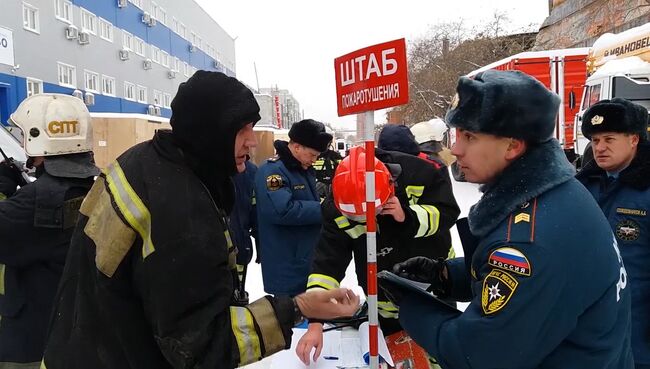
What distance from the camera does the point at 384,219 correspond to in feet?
8.20

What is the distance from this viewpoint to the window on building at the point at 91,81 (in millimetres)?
24094

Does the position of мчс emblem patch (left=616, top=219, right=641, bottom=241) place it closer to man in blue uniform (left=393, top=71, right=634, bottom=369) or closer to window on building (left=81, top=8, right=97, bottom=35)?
man in blue uniform (left=393, top=71, right=634, bottom=369)

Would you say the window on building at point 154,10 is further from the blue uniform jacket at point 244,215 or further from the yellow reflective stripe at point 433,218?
the yellow reflective stripe at point 433,218

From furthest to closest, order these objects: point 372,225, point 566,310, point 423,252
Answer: point 423,252 < point 372,225 < point 566,310

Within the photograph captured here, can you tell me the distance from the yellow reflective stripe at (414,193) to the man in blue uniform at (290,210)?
156 cm

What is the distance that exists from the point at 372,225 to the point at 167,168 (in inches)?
40.2

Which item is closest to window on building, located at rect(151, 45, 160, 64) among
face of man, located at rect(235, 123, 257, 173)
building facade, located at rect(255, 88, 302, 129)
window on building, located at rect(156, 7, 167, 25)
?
window on building, located at rect(156, 7, 167, 25)

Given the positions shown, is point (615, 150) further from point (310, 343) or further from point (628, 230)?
point (310, 343)

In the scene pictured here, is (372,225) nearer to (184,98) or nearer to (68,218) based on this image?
(184,98)

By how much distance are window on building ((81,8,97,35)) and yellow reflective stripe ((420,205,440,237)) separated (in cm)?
2518

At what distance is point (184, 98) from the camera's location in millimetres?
1458

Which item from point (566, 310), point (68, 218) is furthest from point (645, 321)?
point (68, 218)

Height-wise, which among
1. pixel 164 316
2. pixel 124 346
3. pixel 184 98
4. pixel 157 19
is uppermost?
pixel 157 19

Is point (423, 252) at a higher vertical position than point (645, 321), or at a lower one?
higher
